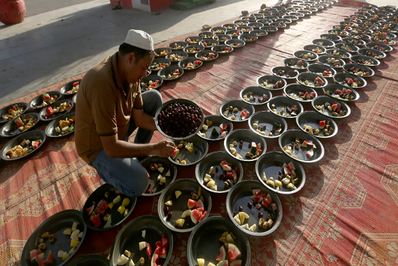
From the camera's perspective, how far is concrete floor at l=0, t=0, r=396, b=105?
19.1ft

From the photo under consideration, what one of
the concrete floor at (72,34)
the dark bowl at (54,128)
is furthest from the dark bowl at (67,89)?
the concrete floor at (72,34)

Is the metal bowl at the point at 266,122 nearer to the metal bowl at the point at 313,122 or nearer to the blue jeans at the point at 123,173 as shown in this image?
the metal bowl at the point at 313,122

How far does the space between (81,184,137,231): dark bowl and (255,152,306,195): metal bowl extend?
1620 mm

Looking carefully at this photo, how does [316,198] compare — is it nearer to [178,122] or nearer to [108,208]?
[178,122]

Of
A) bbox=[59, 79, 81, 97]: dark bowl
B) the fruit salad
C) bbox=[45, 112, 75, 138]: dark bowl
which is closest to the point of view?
the fruit salad

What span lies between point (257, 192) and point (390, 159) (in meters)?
2.07

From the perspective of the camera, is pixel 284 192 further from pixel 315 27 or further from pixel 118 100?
pixel 315 27

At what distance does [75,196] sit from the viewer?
2664 millimetres

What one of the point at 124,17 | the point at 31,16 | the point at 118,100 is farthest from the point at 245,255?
the point at 31,16

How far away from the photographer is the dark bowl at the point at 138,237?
1976mm

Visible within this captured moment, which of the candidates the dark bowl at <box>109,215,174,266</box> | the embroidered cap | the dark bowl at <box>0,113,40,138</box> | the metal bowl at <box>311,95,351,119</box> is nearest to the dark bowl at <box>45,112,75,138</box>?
the dark bowl at <box>0,113,40,138</box>

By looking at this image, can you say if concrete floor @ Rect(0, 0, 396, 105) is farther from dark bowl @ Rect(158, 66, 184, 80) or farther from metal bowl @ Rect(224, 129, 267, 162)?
metal bowl @ Rect(224, 129, 267, 162)

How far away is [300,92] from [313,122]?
Answer: 0.91 m

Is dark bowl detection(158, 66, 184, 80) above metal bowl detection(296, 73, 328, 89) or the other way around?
the other way around
